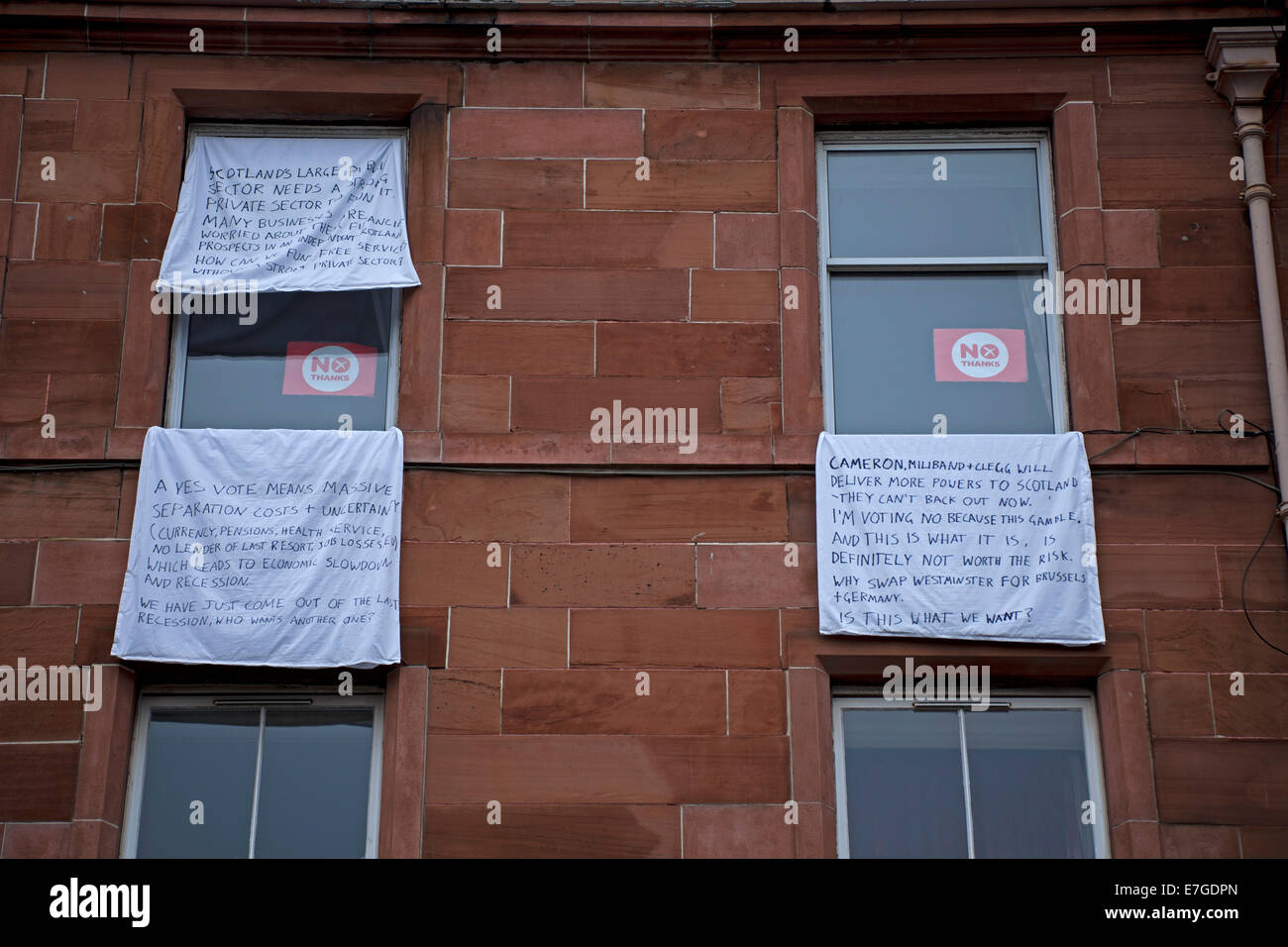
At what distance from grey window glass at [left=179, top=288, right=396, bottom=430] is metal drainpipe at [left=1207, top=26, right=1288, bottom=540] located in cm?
512

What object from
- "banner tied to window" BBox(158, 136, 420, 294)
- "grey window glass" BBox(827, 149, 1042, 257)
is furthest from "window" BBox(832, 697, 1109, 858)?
"banner tied to window" BBox(158, 136, 420, 294)

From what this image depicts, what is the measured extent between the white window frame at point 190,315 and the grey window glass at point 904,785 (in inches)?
129

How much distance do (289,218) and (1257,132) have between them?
586 cm

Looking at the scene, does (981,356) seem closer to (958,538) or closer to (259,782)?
(958,538)

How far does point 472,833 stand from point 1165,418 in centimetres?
453

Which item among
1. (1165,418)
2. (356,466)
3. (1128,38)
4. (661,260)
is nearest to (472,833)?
(356,466)

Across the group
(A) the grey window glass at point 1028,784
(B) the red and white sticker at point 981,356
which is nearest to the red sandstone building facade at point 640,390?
(A) the grey window glass at point 1028,784

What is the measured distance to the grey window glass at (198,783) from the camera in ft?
29.2

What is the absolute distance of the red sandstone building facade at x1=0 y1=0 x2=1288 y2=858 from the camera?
350 inches

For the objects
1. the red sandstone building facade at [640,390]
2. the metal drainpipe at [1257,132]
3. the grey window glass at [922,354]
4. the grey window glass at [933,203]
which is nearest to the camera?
the red sandstone building facade at [640,390]

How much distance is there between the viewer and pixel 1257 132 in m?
10.1

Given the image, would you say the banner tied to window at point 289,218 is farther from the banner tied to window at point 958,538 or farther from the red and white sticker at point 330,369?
the banner tied to window at point 958,538

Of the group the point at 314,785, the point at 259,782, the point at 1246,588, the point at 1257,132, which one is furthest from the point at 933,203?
the point at 259,782
